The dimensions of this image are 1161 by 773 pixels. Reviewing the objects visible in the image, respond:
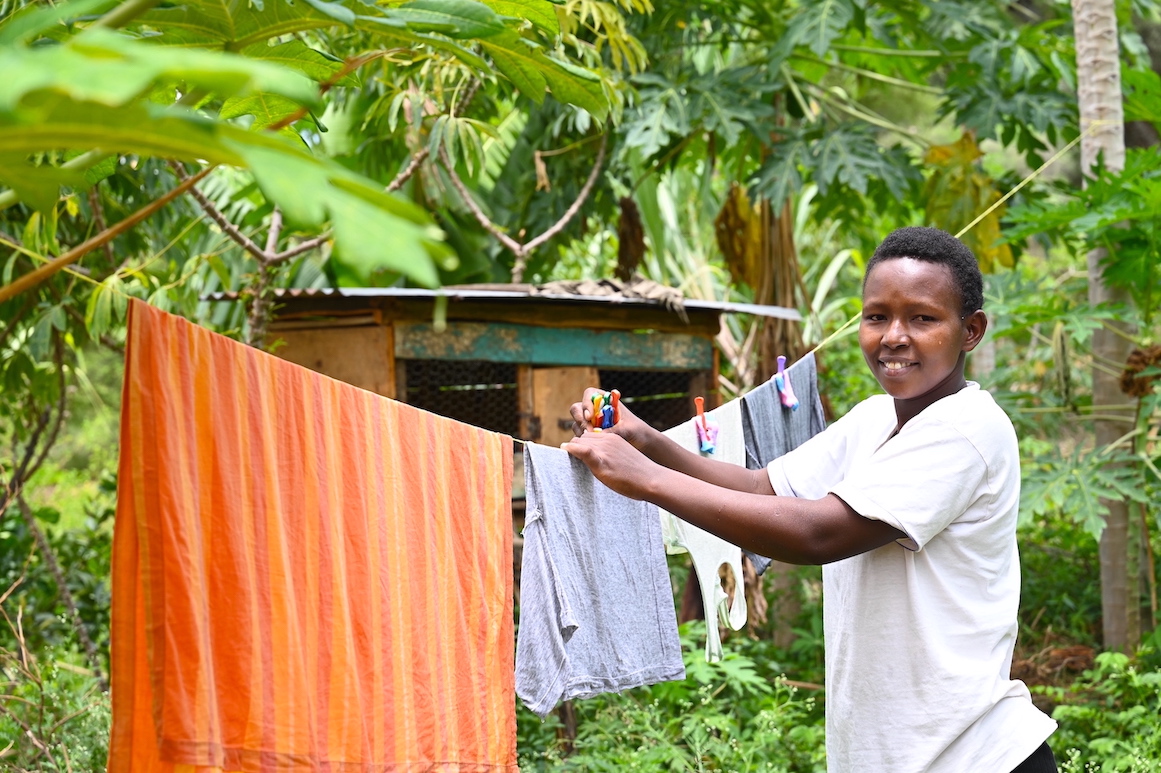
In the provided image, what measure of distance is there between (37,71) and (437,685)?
5.12 ft

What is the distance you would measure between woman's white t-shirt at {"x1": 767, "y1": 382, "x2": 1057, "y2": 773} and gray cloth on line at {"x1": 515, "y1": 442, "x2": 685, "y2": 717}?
1.90 ft

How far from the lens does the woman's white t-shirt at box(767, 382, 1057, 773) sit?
1.95 meters

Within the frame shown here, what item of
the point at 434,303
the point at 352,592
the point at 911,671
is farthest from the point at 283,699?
the point at 434,303

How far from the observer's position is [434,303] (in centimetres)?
414

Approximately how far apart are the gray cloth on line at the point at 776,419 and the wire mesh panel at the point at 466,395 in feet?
6.00

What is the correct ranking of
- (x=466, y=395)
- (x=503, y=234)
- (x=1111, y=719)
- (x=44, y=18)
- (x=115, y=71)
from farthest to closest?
1. (x=466, y=395)
2. (x=503, y=234)
3. (x=1111, y=719)
4. (x=44, y=18)
5. (x=115, y=71)

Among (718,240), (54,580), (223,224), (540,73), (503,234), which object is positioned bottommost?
(54,580)

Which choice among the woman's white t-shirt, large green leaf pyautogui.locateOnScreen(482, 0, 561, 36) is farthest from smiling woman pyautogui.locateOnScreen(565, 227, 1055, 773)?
large green leaf pyautogui.locateOnScreen(482, 0, 561, 36)

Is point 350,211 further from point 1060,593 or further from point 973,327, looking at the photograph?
point 1060,593

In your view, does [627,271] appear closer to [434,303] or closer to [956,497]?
[434,303]

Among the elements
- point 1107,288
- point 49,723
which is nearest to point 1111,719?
point 1107,288

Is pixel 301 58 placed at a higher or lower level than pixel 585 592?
higher

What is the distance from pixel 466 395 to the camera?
5.28 m

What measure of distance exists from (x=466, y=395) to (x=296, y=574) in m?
3.43
